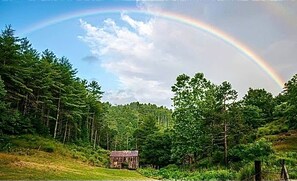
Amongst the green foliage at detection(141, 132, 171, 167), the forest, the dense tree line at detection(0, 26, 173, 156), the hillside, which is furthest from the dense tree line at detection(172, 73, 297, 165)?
the dense tree line at detection(0, 26, 173, 156)

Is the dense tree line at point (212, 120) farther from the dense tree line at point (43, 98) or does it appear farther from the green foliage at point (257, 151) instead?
the dense tree line at point (43, 98)

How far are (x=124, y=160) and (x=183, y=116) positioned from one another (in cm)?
1463

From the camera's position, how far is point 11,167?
2138 cm

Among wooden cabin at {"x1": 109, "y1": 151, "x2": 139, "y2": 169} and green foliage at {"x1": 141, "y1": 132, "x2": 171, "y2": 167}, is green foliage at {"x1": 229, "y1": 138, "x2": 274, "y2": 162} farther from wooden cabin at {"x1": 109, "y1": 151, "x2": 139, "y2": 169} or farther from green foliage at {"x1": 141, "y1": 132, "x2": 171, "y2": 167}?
wooden cabin at {"x1": 109, "y1": 151, "x2": 139, "y2": 169}

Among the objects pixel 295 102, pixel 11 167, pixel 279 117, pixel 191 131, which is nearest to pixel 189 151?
pixel 191 131

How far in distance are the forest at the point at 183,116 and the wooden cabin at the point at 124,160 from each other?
355cm

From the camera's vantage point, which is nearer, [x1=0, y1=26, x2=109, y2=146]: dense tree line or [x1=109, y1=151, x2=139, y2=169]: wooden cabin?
[x1=0, y1=26, x2=109, y2=146]: dense tree line

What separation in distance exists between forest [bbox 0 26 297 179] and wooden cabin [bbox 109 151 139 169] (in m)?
3.55

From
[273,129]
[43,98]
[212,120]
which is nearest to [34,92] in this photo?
[43,98]

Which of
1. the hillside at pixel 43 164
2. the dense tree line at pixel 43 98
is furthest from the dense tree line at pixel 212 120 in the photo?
the dense tree line at pixel 43 98

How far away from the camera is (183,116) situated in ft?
151

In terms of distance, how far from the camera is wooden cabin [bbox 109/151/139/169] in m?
52.8

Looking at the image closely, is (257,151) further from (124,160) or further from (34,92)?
(34,92)

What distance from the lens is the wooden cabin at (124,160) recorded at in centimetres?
5275
